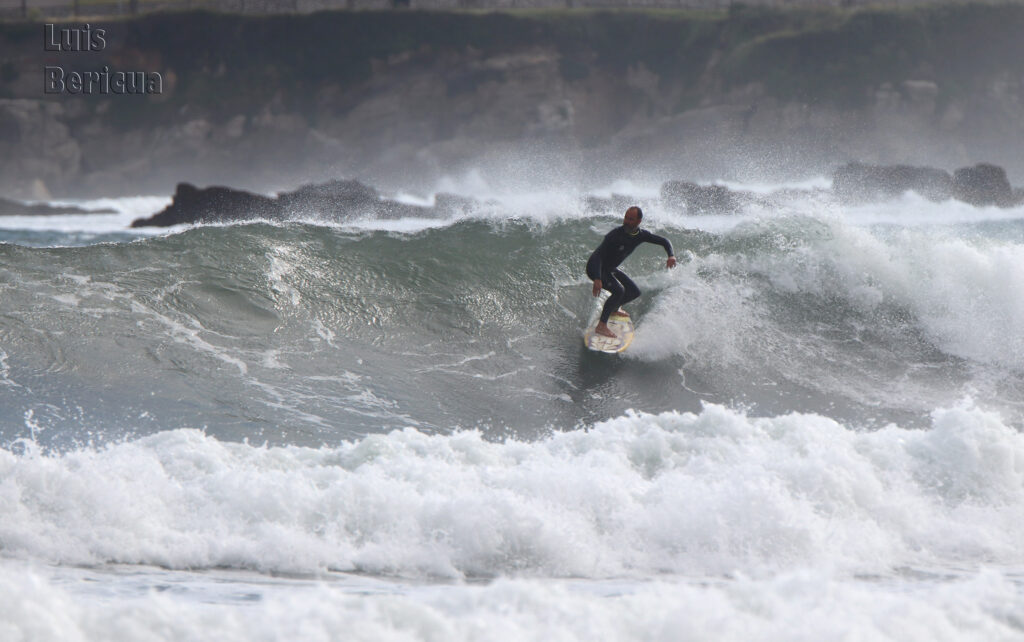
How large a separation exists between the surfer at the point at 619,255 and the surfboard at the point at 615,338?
0.28 meters

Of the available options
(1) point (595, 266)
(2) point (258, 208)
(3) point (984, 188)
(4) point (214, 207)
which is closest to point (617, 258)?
(1) point (595, 266)

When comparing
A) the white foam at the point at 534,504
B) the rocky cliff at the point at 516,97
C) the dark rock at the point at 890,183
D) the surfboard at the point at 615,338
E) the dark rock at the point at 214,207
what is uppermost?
the rocky cliff at the point at 516,97

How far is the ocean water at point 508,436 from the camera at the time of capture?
4.49 metres

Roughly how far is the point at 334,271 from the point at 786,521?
23.8 ft

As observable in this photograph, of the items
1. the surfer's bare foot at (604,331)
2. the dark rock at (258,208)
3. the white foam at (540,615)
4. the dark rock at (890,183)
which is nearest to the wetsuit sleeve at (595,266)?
the surfer's bare foot at (604,331)

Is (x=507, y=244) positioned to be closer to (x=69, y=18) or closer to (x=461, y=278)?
(x=461, y=278)

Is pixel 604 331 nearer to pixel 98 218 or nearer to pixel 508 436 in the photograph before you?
pixel 508 436

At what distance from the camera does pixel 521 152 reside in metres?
55.2

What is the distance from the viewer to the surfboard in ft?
32.4

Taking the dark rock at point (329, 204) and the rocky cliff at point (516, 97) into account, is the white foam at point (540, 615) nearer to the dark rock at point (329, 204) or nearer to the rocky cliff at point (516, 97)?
the dark rock at point (329, 204)

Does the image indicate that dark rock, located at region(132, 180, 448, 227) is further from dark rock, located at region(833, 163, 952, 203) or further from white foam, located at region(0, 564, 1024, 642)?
white foam, located at region(0, 564, 1024, 642)

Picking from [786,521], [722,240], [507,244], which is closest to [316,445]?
[786,521]

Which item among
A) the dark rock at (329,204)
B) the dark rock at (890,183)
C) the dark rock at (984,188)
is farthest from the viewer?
the dark rock at (890,183)

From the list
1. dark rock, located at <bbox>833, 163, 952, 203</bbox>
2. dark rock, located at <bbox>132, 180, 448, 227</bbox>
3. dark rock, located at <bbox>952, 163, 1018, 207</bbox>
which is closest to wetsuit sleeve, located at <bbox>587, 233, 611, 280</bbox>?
dark rock, located at <bbox>132, 180, 448, 227</bbox>
